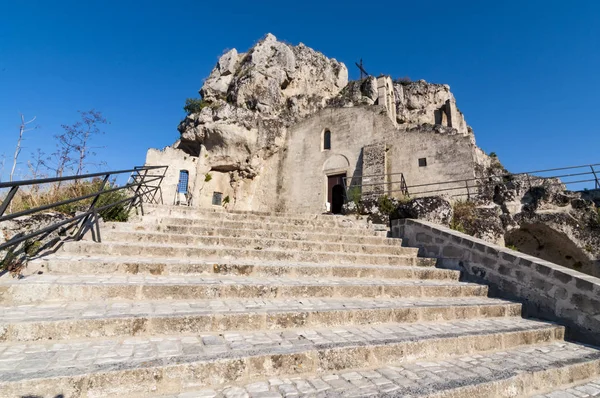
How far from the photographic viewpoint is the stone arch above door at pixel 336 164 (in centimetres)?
1686

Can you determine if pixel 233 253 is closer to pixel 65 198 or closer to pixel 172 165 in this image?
pixel 65 198

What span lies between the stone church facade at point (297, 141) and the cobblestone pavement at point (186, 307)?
429 inches

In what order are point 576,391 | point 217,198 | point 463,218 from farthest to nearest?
point 217,198 → point 463,218 → point 576,391

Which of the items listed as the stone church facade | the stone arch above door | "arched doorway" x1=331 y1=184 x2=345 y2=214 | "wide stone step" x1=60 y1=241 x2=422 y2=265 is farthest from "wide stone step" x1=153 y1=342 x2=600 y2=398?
the stone arch above door

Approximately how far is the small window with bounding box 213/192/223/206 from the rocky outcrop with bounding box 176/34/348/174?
168 centimetres

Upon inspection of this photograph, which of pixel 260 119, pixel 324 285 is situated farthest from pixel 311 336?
pixel 260 119

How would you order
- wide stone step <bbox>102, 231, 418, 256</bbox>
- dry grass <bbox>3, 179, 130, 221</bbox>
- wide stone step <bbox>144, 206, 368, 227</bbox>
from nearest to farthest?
wide stone step <bbox>102, 231, 418, 256</bbox> → dry grass <bbox>3, 179, 130, 221</bbox> → wide stone step <bbox>144, 206, 368, 227</bbox>

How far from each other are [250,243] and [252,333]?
2.68 meters

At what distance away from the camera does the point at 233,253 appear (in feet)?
15.1

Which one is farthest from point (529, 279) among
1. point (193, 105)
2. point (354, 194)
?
point (193, 105)

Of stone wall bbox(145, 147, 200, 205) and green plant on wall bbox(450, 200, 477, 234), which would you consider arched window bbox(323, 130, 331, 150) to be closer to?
stone wall bbox(145, 147, 200, 205)

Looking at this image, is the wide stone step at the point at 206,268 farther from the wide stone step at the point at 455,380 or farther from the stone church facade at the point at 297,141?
the stone church facade at the point at 297,141

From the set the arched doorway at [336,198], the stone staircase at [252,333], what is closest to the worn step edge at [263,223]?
the stone staircase at [252,333]

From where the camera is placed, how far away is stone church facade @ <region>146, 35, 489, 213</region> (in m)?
14.8
